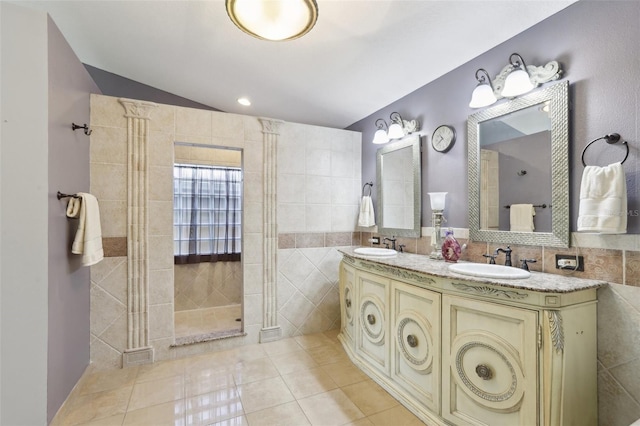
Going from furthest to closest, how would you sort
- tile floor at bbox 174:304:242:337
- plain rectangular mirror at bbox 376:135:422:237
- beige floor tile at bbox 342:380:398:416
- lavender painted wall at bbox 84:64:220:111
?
tile floor at bbox 174:304:242:337, lavender painted wall at bbox 84:64:220:111, plain rectangular mirror at bbox 376:135:422:237, beige floor tile at bbox 342:380:398:416

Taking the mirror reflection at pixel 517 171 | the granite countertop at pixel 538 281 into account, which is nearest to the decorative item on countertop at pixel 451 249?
the mirror reflection at pixel 517 171

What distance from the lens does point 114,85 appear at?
298 cm

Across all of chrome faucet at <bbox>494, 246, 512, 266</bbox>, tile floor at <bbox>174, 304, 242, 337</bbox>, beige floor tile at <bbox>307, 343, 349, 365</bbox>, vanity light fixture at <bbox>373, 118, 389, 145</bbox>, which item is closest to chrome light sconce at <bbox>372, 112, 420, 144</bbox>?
vanity light fixture at <bbox>373, 118, 389, 145</bbox>

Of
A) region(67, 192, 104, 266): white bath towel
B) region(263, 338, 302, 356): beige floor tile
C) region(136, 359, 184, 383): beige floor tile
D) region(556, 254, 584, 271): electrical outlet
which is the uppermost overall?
region(67, 192, 104, 266): white bath towel

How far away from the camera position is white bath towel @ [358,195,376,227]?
9.96 ft

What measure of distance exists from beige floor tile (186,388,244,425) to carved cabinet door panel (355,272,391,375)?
3.28 ft

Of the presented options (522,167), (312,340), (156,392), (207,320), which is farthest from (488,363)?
(207,320)

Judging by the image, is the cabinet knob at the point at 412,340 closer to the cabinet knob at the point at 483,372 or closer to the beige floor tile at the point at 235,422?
the cabinet knob at the point at 483,372

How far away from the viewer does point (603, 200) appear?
1319 millimetres

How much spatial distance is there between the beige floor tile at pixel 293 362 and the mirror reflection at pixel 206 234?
1.11 m

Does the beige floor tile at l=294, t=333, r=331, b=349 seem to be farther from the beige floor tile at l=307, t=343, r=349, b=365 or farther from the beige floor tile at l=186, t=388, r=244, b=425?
the beige floor tile at l=186, t=388, r=244, b=425

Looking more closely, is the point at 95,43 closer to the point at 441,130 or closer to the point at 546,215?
the point at 441,130

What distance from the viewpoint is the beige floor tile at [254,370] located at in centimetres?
218

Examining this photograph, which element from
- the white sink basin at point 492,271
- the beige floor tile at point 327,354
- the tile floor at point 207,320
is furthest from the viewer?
the tile floor at point 207,320
